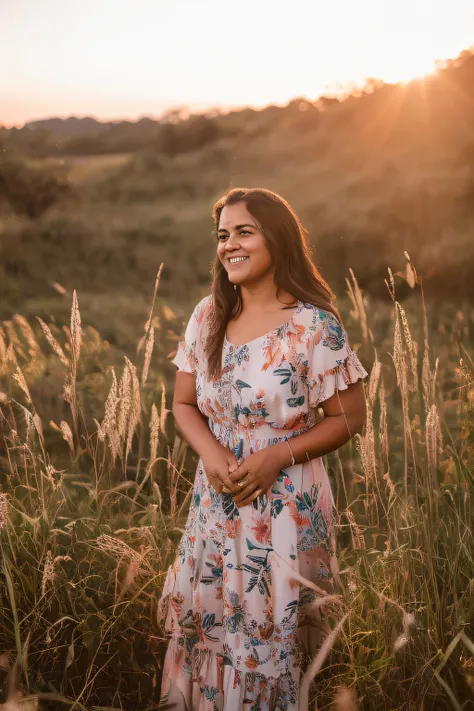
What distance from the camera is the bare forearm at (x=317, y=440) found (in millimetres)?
2129

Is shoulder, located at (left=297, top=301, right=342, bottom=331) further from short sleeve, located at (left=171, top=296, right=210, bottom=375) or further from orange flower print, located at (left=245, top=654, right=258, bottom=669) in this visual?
orange flower print, located at (left=245, top=654, right=258, bottom=669)

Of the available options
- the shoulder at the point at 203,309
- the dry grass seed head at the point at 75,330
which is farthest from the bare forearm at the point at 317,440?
the dry grass seed head at the point at 75,330

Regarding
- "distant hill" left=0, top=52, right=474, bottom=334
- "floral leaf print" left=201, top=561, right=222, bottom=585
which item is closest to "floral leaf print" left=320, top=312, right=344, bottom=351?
"floral leaf print" left=201, top=561, right=222, bottom=585

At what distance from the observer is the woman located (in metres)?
2.12

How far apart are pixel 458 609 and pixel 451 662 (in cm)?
17

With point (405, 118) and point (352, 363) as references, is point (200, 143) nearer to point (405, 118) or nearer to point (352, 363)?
point (405, 118)

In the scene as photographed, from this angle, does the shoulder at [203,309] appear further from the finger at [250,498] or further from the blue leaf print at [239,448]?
the finger at [250,498]

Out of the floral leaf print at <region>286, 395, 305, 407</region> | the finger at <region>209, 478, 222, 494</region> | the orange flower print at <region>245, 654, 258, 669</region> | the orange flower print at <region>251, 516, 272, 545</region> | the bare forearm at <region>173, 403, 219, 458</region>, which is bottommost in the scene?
the orange flower print at <region>245, 654, 258, 669</region>

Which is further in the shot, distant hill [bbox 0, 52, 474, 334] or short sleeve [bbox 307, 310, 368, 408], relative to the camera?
distant hill [bbox 0, 52, 474, 334]

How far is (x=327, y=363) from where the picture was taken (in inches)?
84.6

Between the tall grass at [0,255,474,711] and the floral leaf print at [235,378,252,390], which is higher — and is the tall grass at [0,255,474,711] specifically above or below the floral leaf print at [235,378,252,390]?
below

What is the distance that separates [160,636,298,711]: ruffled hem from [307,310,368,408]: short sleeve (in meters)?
0.82

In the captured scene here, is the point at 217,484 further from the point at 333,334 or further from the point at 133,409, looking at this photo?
the point at 133,409

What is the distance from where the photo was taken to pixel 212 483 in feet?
7.25
